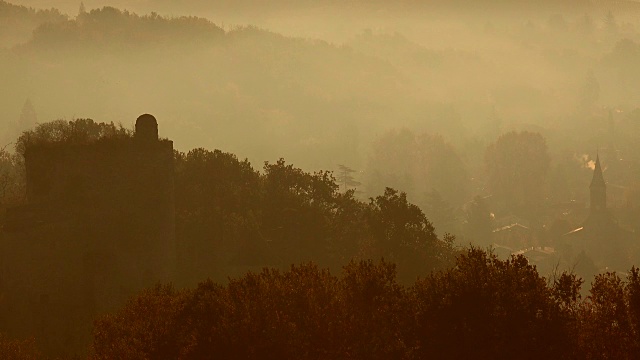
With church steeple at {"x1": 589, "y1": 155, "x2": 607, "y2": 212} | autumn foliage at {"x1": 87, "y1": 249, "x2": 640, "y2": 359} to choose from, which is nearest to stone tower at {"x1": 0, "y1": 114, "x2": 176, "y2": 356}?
autumn foliage at {"x1": 87, "y1": 249, "x2": 640, "y2": 359}

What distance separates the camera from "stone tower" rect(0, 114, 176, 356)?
3303 cm

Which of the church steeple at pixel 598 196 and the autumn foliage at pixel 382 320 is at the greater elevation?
the church steeple at pixel 598 196

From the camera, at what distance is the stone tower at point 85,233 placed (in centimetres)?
3303

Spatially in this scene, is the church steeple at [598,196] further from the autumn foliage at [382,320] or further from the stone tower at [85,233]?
the autumn foliage at [382,320]

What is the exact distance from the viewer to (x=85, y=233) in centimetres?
3553

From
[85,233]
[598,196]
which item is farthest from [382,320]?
[598,196]

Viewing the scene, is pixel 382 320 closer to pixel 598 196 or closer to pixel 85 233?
pixel 85 233

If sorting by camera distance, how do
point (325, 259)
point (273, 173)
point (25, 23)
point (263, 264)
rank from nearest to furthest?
point (263, 264), point (325, 259), point (273, 173), point (25, 23)

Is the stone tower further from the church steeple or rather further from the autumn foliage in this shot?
the church steeple

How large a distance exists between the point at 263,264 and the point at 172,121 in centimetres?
10179

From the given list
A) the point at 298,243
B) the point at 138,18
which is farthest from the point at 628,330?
the point at 138,18

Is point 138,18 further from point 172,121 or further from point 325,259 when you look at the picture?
point 325,259

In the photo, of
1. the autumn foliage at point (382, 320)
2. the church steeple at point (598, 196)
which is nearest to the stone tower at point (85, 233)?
the autumn foliage at point (382, 320)

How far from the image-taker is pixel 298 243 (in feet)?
149
